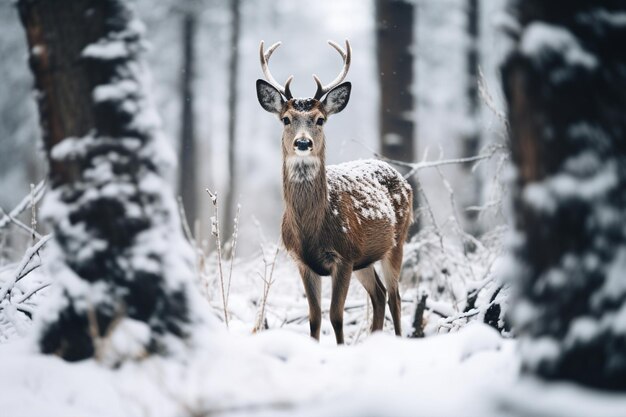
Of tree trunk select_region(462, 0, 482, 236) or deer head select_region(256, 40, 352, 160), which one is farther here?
tree trunk select_region(462, 0, 482, 236)

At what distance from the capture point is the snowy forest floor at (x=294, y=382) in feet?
6.17

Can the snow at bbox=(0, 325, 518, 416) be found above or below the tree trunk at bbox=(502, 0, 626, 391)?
below

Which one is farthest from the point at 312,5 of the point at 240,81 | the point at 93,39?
the point at 93,39

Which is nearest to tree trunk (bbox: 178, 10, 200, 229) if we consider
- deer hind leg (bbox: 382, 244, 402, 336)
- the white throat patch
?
deer hind leg (bbox: 382, 244, 402, 336)

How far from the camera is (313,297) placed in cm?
494

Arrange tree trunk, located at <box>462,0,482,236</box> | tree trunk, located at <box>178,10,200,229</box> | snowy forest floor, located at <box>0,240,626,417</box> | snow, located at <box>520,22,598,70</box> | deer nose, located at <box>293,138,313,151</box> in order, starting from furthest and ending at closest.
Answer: tree trunk, located at <box>178,10,200,229</box> → tree trunk, located at <box>462,0,482,236</box> → deer nose, located at <box>293,138,313,151</box> → snow, located at <box>520,22,598,70</box> → snowy forest floor, located at <box>0,240,626,417</box>

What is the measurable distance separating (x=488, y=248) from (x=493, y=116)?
1.47 meters

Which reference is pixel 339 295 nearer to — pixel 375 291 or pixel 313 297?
pixel 313 297

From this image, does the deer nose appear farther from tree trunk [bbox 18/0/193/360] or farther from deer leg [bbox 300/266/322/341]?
tree trunk [bbox 18/0/193/360]

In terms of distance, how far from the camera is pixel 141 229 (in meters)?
2.74

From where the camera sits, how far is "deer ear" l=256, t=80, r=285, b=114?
18.3 feet

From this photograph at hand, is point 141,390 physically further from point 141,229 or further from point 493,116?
point 493,116

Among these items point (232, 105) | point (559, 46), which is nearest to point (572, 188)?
point (559, 46)

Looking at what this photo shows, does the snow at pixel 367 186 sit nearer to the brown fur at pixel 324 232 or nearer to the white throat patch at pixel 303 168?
the brown fur at pixel 324 232
